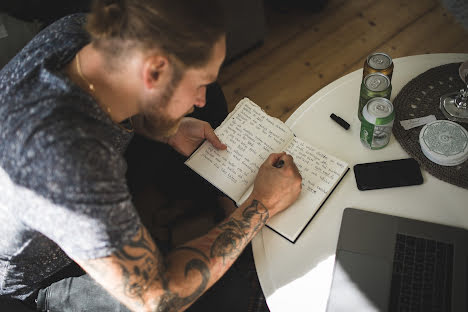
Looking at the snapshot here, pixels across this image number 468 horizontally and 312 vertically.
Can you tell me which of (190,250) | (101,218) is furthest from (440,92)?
(101,218)

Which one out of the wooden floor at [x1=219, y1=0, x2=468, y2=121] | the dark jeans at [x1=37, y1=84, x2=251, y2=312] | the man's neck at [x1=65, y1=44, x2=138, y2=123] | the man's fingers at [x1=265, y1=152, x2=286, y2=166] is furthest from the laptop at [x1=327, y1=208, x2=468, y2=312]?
the wooden floor at [x1=219, y1=0, x2=468, y2=121]

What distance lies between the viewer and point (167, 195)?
1.37 metres

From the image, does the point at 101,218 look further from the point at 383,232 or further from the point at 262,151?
the point at 383,232

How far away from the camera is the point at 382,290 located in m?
0.80

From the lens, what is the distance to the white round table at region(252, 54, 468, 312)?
2.76 feet

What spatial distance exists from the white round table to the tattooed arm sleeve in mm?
50

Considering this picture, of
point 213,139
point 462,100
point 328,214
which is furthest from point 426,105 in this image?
point 213,139

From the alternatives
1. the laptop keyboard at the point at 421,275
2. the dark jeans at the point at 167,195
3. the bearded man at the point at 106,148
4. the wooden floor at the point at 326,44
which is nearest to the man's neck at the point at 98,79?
the bearded man at the point at 106,148

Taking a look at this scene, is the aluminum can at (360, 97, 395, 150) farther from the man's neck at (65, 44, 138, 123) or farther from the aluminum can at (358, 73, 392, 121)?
the man's neck at (65, 44, 138, 123)

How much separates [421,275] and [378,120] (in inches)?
12.5

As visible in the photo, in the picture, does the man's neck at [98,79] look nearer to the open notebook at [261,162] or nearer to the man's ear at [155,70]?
the man's ear at [155,70]

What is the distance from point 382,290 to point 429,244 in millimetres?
135

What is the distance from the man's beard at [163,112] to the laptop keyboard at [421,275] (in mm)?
537

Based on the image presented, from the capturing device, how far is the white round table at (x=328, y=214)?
0.84 metres
